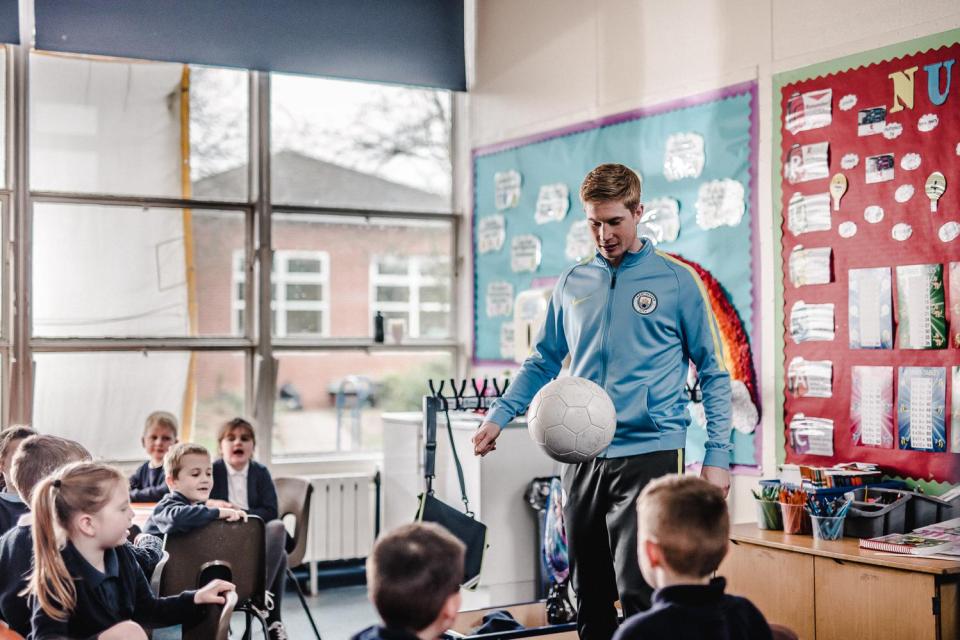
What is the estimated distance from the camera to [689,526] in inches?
79.8

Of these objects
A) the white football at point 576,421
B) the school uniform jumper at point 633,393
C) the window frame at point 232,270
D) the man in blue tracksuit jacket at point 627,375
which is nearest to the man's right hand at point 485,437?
the man in blue tracksuit jacket at point 627,375

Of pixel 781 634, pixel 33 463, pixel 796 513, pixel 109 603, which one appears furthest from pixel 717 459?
pixel 33 463

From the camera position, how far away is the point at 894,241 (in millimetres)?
3910

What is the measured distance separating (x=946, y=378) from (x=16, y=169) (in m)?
4.52

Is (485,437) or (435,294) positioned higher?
(435,294)

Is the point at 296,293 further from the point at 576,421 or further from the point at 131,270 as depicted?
the point at 576,421

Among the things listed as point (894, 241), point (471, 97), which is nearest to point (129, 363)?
point (471, 97)

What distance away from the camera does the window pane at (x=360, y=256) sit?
616 cm

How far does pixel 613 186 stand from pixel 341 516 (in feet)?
11.8

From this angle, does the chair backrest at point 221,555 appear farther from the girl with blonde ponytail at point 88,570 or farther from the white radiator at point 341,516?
the white radiator at point 341,516

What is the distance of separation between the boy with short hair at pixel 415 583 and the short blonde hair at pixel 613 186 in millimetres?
1213

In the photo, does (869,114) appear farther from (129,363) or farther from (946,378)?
(129,363)

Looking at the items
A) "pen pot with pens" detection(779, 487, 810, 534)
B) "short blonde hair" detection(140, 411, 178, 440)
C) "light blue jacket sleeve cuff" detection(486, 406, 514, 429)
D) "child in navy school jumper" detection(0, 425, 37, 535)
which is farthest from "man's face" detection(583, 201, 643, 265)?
"short blonde hair" detection(140, 411, 178, 440)

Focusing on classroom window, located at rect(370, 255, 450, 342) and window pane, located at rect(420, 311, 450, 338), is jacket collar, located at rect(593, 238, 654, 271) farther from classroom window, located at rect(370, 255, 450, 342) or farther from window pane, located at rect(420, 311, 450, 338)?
window pane, located at rect(420, 311, 450, 338)
